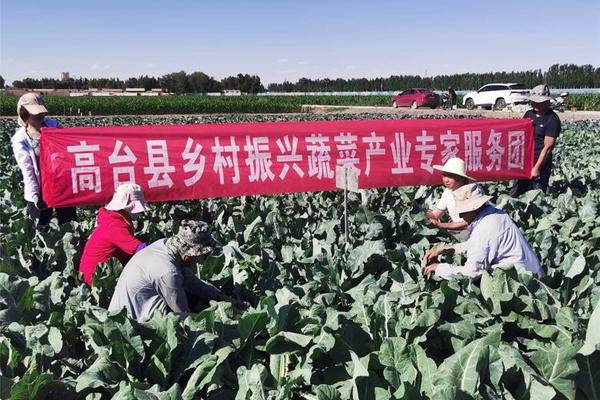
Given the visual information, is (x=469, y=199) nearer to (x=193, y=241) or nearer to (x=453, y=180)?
(x=453, y=180)

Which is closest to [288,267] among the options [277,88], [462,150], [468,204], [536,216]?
[468,204]

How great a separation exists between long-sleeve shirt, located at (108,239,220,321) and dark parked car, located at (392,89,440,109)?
39.3 meters

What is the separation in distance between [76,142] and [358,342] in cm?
407

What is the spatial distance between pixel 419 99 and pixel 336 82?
4581 centimetres

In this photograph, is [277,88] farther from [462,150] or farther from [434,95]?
[462,150]

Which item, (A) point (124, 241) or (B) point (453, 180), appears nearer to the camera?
(A) point (124, 241)

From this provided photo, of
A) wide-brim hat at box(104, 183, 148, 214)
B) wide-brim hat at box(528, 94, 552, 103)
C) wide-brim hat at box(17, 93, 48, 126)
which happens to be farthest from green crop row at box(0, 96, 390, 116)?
wide-brim hat at box(104, 183, 148, 214)

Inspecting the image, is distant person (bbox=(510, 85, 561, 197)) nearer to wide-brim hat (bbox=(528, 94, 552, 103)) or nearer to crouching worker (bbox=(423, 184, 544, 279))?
wide-brim hat (bbox=(528, 94, 552, 103))

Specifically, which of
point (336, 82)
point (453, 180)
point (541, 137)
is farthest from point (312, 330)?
point (336, 82)

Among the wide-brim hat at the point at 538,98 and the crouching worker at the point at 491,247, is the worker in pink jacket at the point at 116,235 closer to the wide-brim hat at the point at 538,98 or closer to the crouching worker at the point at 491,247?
the crouching worker at the point at 491,247

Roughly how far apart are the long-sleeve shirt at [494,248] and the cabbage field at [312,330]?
0.75ft

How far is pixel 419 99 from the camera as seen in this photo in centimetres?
4162

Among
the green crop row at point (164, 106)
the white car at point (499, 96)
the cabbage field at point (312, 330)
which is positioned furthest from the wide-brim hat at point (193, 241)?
the green crop row at point (164, 106)

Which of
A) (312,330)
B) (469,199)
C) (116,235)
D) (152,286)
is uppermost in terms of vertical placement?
(469,199)
